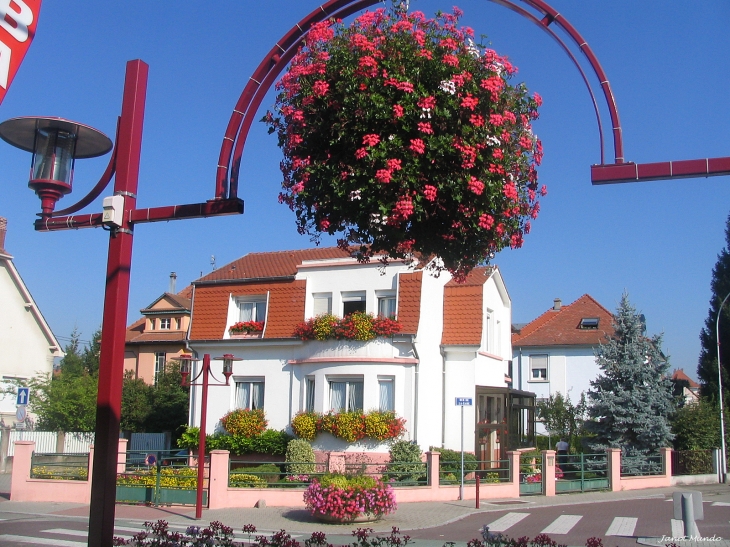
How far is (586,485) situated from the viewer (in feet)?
81.4

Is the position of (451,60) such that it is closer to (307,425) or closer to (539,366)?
(307,425)

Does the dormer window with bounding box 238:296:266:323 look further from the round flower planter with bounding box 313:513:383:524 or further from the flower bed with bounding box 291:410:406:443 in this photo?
the round flower planter with bounding box 313:513:383:524

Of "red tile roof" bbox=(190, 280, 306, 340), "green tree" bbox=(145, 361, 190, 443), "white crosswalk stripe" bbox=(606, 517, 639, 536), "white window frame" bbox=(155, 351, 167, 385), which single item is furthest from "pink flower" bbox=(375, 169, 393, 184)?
"white window frame" bbox=(155, 351, 167, 385)

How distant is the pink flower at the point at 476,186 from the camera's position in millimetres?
4391

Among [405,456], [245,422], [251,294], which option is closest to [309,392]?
[245,422]

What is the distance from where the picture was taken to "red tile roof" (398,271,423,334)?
79.5 feet

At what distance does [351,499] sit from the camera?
16.3m

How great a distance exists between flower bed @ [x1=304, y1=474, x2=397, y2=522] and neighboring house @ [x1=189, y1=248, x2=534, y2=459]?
22.7 ft

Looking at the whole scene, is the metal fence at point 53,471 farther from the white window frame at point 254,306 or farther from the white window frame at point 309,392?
the white window frame at point 254,306

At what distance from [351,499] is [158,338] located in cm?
3170

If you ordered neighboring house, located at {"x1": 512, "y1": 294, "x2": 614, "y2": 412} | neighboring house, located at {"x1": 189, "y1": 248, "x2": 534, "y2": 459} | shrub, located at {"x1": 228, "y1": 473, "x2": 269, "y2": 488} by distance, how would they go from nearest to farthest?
shrub, located at {"x1": 228, "y1": 473, "x2": 269, "y2": 488} < neighboring house, located at {"x1": 189, "y1": 248, "x2": 534, "y2": 459} < neighboring house, located at {"x1": 512, "y1": 294, "x2": 614, "y2": 412}

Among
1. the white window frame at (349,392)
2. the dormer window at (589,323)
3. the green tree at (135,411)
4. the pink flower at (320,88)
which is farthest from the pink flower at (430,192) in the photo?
the dormer window at (589,323)

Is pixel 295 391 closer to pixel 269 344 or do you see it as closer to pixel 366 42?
pixel 269 344

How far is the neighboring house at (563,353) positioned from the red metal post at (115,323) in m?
39.8
